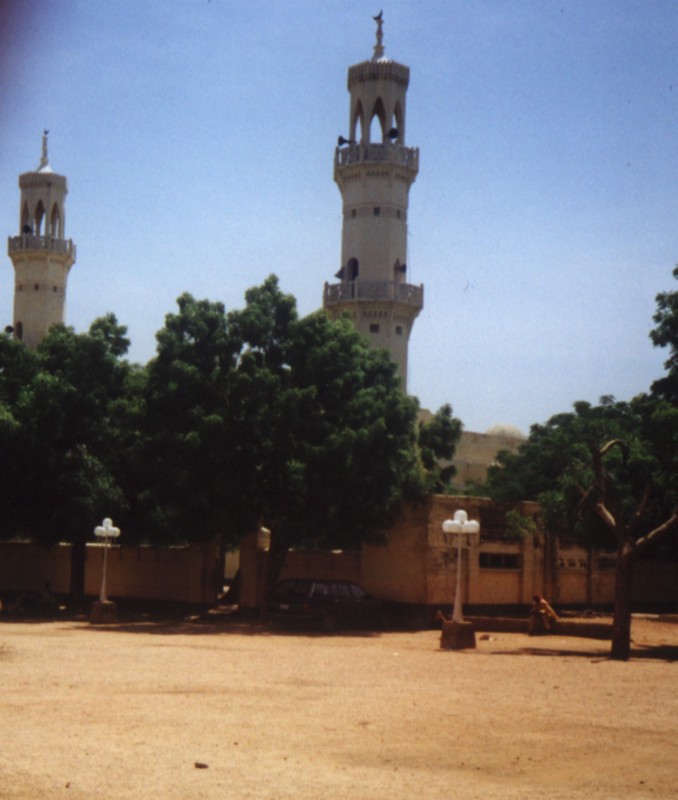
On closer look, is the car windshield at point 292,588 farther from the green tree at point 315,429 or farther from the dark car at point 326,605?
the green tree at point 315,429

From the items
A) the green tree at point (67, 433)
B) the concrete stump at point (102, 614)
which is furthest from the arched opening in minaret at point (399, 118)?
the concrete stump at point (102, 614)

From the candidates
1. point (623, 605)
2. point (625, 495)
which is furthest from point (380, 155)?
point (623, 605)

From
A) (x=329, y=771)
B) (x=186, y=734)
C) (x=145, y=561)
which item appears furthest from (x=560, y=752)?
(x=145, y=561)

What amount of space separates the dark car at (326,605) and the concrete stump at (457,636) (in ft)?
22.0

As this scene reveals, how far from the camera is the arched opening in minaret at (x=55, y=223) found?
2832 inches

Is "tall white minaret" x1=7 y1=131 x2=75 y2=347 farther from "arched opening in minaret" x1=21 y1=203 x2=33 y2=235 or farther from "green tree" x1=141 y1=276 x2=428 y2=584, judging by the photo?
"green tree" x1=141 y1=276 x2=428 y2=584

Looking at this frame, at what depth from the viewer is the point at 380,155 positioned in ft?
174

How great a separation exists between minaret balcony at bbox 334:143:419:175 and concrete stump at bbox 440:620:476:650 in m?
31.9

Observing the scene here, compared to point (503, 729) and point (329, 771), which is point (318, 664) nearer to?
point (503, 729)

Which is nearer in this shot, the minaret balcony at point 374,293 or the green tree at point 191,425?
the green tree at point 191,425

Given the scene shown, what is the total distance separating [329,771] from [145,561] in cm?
2952

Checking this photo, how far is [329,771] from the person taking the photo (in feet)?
33.6

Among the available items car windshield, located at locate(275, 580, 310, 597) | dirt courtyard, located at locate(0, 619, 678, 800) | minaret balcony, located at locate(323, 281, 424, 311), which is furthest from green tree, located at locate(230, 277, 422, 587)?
minaret balcony, located at locate(323, 281, 424, 311)

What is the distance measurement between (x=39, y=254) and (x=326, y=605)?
4602 cm
